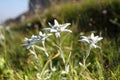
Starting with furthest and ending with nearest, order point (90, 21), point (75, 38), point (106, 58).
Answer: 1. point (90, 21)
2. point (75, 38)
3. point (106, 58)

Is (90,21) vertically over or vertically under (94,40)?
under

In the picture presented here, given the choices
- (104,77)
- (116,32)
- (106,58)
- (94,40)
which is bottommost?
(116,32)

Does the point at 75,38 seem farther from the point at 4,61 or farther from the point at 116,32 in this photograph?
the point at 4,61

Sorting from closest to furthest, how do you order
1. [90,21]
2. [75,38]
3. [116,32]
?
1. [75,38]
2. [116,32]
3. [90,21]

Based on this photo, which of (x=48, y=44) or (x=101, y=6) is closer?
(x=48, y=44)

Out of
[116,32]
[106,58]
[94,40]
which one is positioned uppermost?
[94,40]

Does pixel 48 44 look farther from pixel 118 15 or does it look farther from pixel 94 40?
pixel 94 40

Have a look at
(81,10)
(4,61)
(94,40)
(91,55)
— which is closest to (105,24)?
(81,10)

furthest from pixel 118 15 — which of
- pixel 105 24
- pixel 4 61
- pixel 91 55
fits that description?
pixel 4 61

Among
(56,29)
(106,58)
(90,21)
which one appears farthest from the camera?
(90,21)
